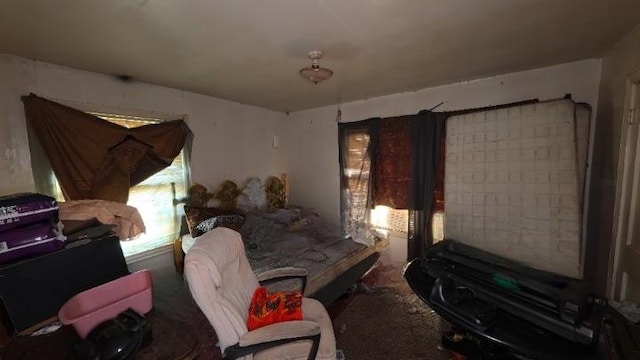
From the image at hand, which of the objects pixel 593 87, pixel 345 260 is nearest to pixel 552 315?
pixel 345 260

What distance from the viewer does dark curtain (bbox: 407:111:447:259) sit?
295 centimetres

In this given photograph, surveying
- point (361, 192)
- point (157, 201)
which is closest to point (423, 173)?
point (361, 192)

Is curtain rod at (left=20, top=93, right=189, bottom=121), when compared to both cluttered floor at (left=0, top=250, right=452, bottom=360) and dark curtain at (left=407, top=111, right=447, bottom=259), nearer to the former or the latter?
cluttered floor at (left=0, top=250, right=452, bottom=360)

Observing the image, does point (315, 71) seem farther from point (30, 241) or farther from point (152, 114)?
point (152, 114)

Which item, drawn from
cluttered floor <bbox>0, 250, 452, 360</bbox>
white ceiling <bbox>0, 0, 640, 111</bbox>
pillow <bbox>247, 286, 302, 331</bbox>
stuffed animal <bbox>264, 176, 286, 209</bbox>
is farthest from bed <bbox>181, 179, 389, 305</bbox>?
white ceiling <bbox>0, 0, 640, 111</bbox>

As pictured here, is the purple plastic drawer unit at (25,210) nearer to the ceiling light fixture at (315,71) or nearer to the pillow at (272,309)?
the pillow at (272,309)

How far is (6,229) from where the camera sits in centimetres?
120

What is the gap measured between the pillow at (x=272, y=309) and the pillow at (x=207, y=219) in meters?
1.39

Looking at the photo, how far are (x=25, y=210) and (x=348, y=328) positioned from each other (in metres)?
2.37

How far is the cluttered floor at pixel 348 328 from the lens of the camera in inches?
39.8

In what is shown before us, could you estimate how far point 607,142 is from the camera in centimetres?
204

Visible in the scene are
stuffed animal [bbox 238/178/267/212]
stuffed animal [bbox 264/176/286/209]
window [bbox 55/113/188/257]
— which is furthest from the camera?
stuffed animal [bbox 264/176/286/209]

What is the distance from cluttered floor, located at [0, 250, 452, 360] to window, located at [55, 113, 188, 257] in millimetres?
245

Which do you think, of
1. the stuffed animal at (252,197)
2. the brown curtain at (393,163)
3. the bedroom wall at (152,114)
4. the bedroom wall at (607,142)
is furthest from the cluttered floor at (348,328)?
the bedroom wall at (607,142)
